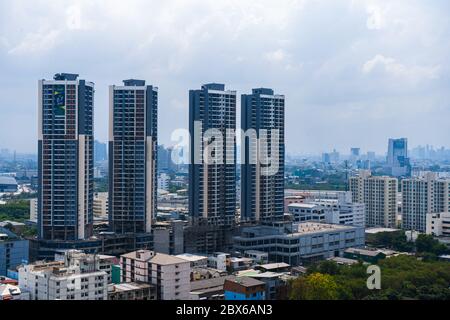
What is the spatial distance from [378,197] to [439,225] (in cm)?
169

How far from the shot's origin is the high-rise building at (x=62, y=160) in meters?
6.07

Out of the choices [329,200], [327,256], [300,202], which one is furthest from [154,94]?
[329,200]

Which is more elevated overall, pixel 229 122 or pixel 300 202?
pixel 229 122

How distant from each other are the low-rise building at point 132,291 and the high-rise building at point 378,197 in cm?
564

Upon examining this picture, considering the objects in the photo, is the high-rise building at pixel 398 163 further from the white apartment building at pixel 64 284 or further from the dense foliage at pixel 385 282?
the white apartment building at pixel 64 284

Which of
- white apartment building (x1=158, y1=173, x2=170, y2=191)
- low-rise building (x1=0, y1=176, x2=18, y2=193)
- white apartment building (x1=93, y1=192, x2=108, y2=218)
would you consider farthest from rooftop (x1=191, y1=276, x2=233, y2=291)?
low-rise building (x1=0, y1=176, x2=18, y2=193)

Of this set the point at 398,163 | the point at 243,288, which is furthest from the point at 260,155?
the point at 243,288

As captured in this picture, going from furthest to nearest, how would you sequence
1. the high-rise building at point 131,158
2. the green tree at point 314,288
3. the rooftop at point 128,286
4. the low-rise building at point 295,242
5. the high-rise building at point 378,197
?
the high-rise building at point 378,197 < the high-rise building at point 131,158 < the low-rise building at point 295,242 < the rooftop at point 128,286 < the green tree at point 314,288

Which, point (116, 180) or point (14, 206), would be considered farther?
point (14, 206)

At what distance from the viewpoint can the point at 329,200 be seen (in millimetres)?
9508

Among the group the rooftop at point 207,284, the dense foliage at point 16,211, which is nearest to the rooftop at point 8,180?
the dense foliage at point 16,211
